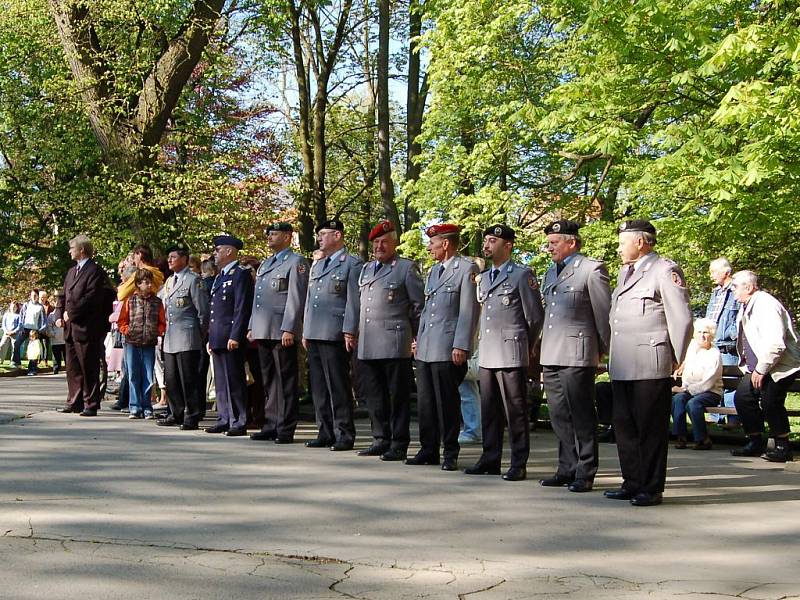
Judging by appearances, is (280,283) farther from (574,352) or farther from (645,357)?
(645,357)

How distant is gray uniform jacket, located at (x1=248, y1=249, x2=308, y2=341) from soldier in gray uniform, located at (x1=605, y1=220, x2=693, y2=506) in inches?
163

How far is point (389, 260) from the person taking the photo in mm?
10727

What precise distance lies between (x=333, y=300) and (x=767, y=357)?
4.15 metres

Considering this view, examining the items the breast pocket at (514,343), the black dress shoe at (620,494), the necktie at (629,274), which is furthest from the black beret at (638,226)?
the black dress shoe at (620,494)

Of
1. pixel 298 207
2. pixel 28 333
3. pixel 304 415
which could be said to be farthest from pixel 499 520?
pixel 28 333

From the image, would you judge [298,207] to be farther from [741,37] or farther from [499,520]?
[499,520]

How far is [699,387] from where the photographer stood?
12164mm

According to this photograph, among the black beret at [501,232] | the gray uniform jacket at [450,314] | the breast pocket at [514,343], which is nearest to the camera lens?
the breast pocket at [514,343]

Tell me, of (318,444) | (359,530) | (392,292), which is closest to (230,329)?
(318,444)

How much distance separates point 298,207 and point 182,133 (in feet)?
12.2

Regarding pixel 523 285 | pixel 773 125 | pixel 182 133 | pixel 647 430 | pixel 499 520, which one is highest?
pixel 182 133

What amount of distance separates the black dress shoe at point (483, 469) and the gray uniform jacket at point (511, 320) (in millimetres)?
827

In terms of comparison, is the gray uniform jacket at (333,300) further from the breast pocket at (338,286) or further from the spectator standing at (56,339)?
the spectator standing at (56,339)

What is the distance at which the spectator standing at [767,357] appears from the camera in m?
10.5
